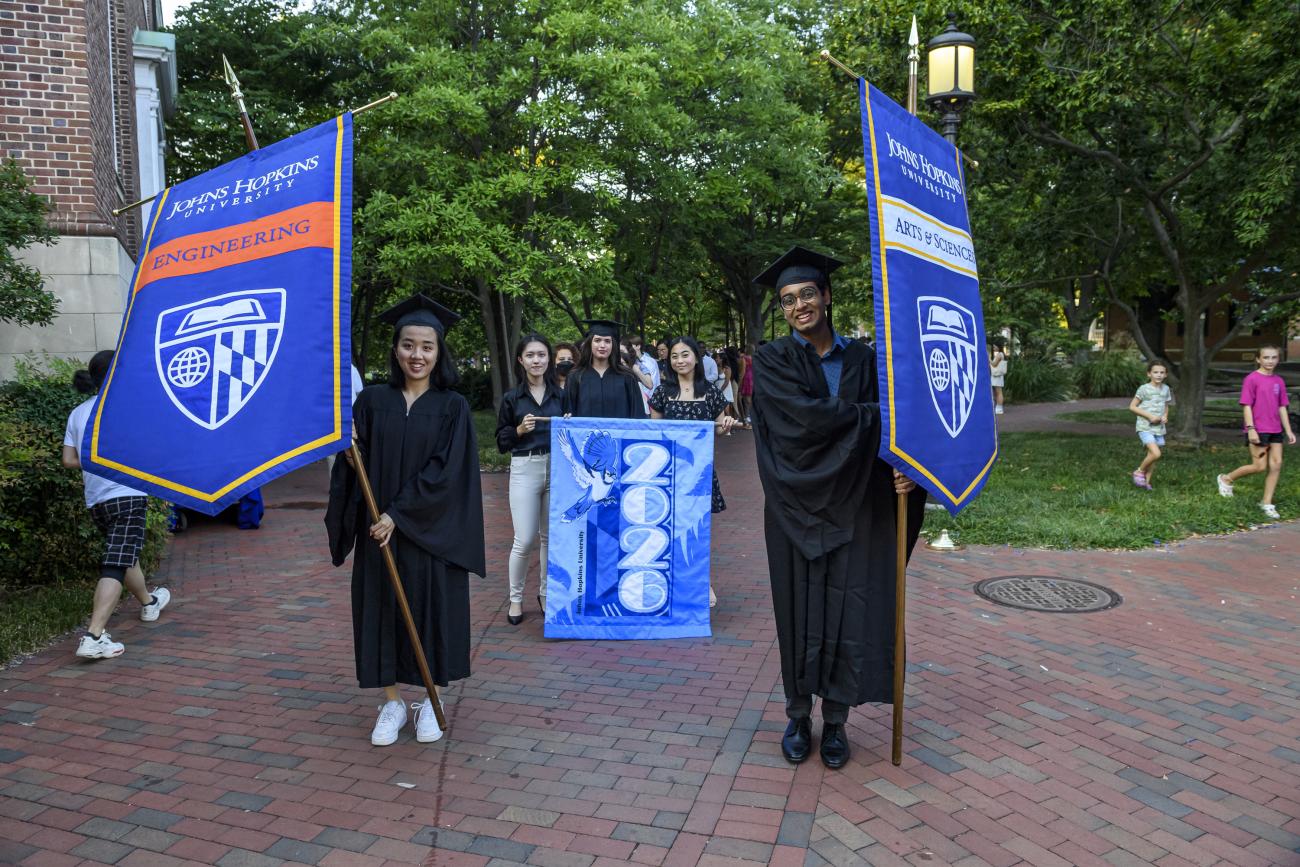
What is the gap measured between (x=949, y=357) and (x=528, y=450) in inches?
117

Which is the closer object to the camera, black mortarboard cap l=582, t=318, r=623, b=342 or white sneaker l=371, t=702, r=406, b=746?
white sneaker l=371, t=702, r=406, b=746

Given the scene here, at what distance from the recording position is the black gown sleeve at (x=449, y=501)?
4.09 meters

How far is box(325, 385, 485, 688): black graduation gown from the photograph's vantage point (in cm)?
413

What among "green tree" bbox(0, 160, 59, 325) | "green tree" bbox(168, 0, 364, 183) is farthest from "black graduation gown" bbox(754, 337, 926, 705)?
"green tree" bbox(168, 0, 364, 183)

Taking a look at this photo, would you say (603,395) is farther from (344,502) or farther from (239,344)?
(239,344)

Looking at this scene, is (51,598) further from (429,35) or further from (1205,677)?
(429,35)

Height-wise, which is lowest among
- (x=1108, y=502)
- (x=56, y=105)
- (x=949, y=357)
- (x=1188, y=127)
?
(x=1108, y=502)

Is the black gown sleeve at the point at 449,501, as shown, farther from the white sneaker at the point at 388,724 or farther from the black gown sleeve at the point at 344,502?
the white sneaker at the point at 388,724

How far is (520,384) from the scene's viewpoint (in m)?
6.24

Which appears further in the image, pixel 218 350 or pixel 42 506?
pixel 42 506

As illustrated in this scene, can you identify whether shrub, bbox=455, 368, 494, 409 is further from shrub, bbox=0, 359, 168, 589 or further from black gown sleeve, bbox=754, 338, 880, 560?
black gown sleeve, bbox=754, 338, 880, 560

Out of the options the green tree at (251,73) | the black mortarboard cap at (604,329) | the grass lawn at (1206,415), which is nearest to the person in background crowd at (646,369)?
the black mortarboard cap at (604,329)

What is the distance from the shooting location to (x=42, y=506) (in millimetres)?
6738

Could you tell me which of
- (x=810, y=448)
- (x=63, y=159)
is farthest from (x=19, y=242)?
(x=810, y=448)
